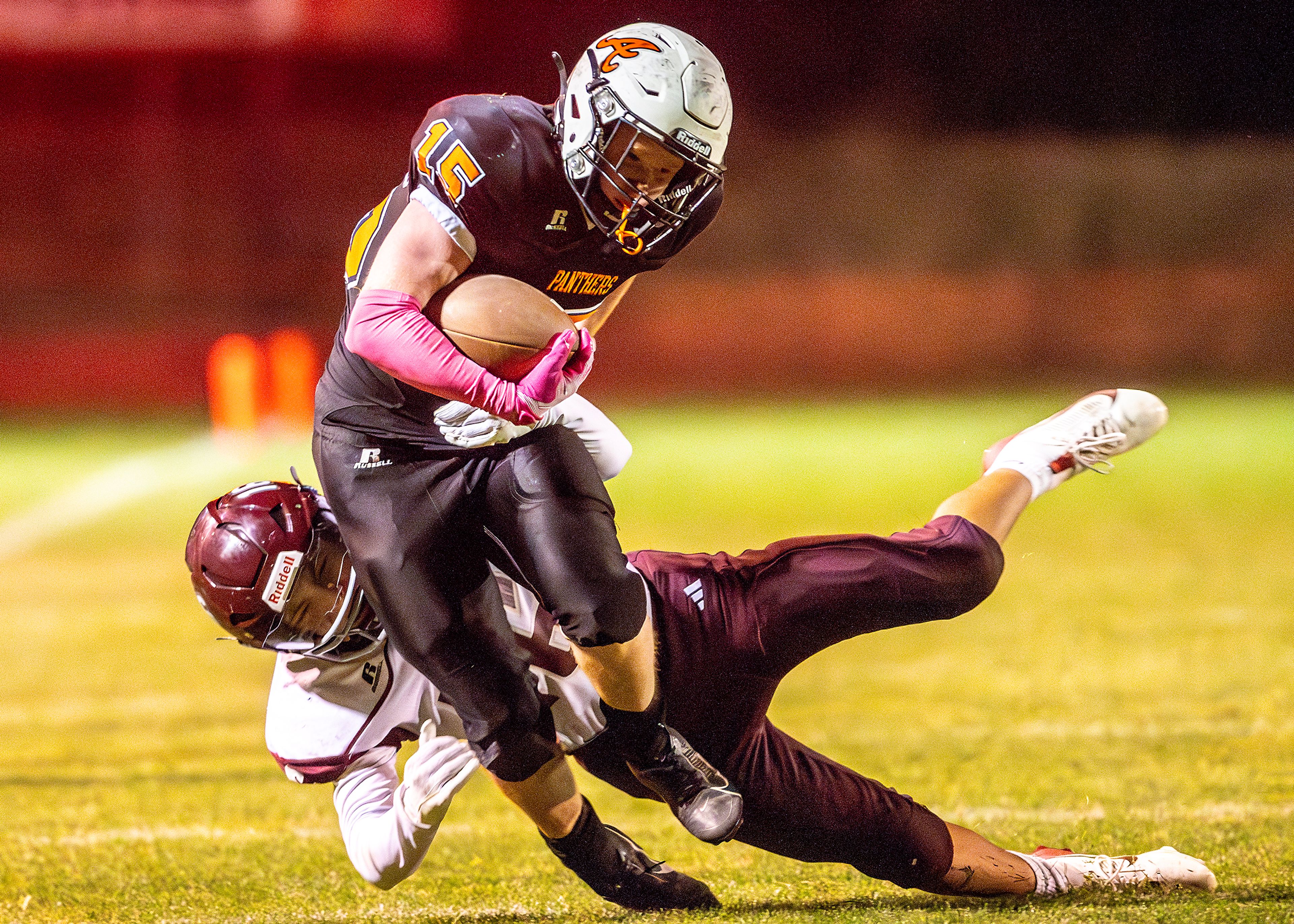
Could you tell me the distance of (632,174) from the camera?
8.91 feet

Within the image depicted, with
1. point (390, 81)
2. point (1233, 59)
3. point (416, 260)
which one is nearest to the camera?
point (416, 260)

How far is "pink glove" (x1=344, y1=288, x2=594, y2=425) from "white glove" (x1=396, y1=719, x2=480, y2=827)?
0.70 m

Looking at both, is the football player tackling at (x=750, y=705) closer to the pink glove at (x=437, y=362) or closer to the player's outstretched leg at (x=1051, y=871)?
the player's outstretched leg at (x=1051, y=871)

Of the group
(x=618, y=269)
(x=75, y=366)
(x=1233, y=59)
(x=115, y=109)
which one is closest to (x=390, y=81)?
(x=115, y=109)

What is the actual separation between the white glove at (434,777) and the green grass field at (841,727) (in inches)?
18.9

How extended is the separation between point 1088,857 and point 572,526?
53.2 inches

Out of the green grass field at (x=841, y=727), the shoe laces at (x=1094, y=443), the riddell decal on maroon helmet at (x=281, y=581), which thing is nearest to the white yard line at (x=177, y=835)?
the green grass field at (x=841, y=727)

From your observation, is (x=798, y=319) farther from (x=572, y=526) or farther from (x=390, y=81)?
(x=572, y=526)

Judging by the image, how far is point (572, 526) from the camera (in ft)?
8.84

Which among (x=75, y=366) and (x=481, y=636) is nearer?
(x=481, y=636)

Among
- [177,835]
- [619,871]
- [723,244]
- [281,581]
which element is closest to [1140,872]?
[619,871]

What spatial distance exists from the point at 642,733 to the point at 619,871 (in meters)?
0.34

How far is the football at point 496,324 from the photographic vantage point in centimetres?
265

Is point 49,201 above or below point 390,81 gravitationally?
below
